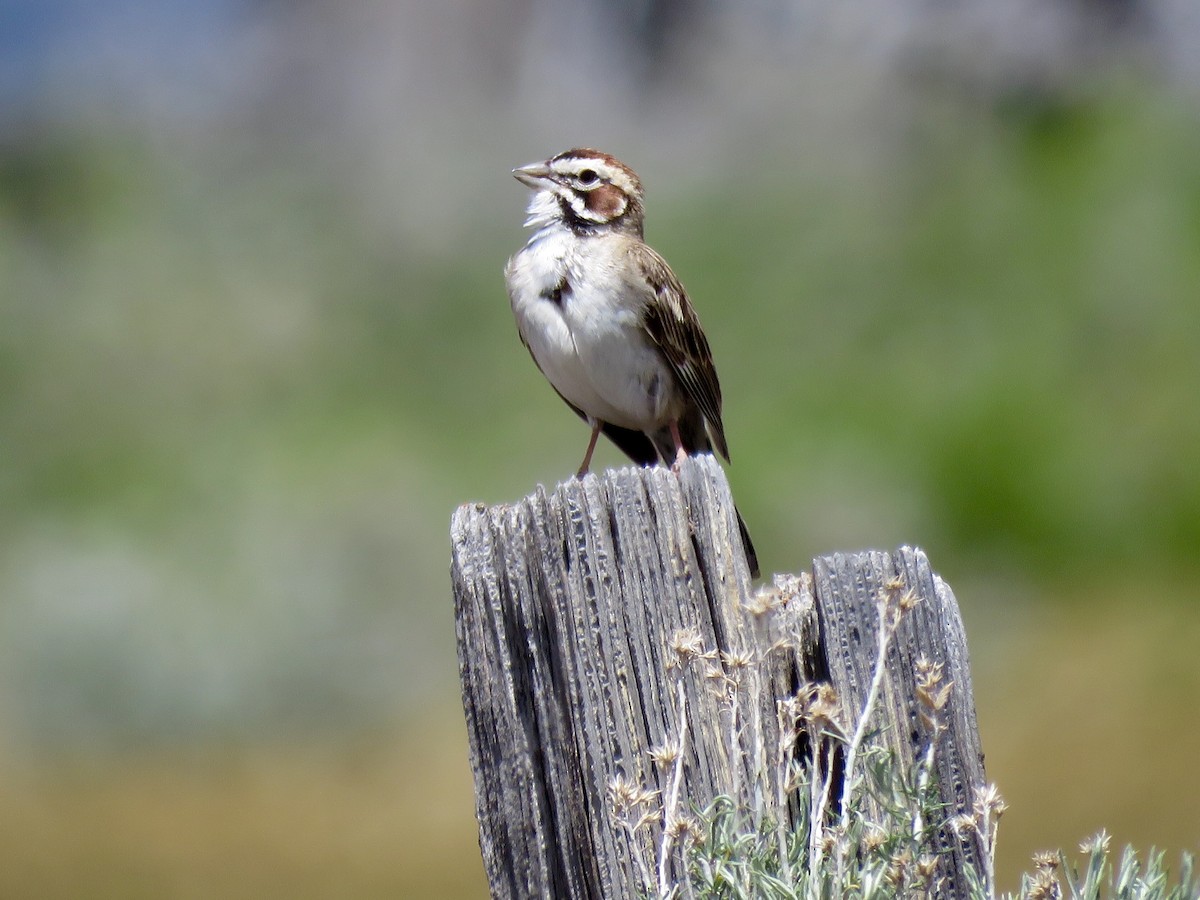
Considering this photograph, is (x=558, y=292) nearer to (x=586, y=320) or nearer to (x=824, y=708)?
(x=586, y=320)

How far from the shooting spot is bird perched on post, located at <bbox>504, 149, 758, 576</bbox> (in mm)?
5574

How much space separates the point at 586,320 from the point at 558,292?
0.16 m

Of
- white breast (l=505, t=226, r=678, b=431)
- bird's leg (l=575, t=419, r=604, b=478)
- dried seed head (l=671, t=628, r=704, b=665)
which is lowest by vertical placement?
dried seed head (l=671, t=628, r=704, b=665)

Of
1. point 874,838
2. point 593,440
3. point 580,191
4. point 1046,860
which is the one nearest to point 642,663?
point 874,838

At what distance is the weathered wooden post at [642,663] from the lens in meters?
2.63

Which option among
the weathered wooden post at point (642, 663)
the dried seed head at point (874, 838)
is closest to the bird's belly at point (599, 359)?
the weathered wooden post at point (642, 663)

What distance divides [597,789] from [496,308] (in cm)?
994

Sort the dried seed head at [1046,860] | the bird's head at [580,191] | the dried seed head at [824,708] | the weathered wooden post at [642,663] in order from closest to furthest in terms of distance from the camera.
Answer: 1. the dried seed head at [1046,860]
2. the dried seed head at [824,708]
3. the weathered wooden post at [642,663]
4. the bird's head at [580,191]

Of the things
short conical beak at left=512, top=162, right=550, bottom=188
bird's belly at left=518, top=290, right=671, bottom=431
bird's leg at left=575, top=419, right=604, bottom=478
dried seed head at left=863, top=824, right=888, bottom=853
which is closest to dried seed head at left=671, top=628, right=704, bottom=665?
dried seed head at left=863, top=824, right=888, bottom=853

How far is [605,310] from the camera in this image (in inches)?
219

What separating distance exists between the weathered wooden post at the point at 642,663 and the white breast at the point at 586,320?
8.74 ft

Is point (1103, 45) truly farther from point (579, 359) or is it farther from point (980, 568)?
point (579, 359)

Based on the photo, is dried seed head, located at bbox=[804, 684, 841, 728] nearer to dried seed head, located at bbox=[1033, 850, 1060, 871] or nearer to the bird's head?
dried seed head, located at bbox=[1033, 850, 1060, 871]

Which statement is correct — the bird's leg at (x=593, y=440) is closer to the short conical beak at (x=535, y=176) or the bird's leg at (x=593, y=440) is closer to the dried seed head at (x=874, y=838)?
the short conical beak at (x=535, y=176)
